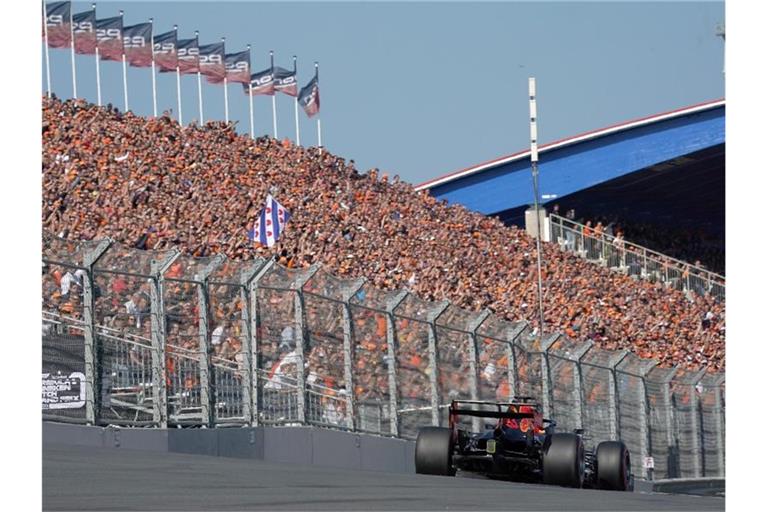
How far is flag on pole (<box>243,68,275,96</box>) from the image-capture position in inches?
1886

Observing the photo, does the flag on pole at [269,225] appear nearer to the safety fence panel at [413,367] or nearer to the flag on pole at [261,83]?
the safety fence panel at [413,367]

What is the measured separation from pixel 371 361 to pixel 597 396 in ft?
20.9

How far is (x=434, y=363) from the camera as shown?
1809 cm

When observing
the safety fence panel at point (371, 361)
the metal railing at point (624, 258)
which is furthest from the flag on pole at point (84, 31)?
the safety fence panel at point (371, 361)

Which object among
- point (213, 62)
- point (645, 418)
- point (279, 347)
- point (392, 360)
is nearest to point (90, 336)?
point (279, 347)

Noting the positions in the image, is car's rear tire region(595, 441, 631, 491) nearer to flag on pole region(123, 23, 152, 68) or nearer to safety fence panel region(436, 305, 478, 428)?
safety fence panel region(436, 305, 478, 428)

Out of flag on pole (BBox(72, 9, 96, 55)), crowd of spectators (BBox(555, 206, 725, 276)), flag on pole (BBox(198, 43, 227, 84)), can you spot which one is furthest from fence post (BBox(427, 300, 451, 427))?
crowd of spectators (BBox(555, 206, 725, 276))

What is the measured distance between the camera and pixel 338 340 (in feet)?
53.6

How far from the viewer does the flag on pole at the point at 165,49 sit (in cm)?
4491

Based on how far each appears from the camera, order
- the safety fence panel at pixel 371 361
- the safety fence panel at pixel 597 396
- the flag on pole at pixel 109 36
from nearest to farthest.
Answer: the safety fence panel at pixel 371 361
the safety fence panel at pixel 597 396
the flag on pole at pixel 109 36

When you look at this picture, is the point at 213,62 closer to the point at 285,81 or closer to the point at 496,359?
the point at 285,81

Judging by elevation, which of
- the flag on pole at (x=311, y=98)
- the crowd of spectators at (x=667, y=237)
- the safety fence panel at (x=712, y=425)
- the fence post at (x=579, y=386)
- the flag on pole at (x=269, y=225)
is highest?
the flag on pole at (x=311, y=98)

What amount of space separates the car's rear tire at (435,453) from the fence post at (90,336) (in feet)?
10.2
